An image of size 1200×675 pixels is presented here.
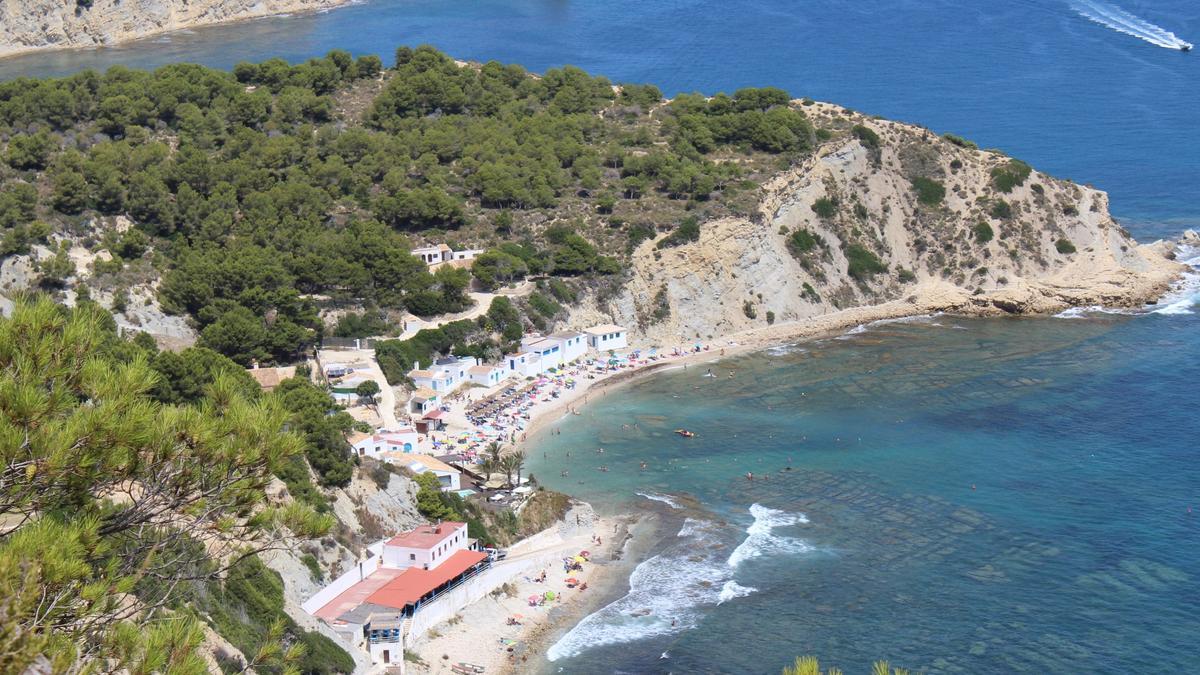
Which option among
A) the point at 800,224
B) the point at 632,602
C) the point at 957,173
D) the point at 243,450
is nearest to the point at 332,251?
the point at 800,224

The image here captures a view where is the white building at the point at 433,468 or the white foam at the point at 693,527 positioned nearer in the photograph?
the white foam at the point at 693,527

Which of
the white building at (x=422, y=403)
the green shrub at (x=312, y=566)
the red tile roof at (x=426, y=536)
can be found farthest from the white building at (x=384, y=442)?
the green shrub at (x=312, y=566)

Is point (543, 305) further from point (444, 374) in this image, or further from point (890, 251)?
point (890, 251)

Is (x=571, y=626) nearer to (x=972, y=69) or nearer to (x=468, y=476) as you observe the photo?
(x=468, y=476)

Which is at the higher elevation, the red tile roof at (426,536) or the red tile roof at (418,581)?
the red tile roof at (426,536)

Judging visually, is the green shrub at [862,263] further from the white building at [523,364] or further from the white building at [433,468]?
the white building at [433,468]

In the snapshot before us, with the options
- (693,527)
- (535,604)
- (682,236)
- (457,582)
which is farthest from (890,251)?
(457,582)
